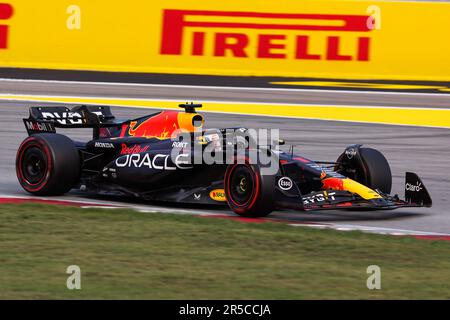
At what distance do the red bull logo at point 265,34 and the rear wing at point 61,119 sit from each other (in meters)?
11.0

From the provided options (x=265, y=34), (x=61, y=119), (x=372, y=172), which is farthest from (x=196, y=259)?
(x=265, y=34)

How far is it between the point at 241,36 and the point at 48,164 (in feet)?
40.6

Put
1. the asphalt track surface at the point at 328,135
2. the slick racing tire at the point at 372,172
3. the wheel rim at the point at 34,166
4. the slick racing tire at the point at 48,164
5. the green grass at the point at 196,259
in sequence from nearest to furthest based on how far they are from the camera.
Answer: the green grass at the point at 196,259, the asphalt track surface at the point at 328,135, the slick racing tire at the point at 372,172, the slick racing tire at the point at 48,164, the wheel rim at the point at 34,166

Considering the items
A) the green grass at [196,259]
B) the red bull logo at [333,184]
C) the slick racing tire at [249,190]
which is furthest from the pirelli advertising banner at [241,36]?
the green grass at [196,259]

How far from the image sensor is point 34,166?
38.7 feet

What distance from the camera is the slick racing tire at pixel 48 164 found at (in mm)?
11438

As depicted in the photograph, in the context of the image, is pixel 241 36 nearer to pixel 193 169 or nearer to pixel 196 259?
pixel 193 169

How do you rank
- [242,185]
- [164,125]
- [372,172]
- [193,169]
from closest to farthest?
1. [242,185]
2. [193,169]
3. [372,172]
4. [164,125]

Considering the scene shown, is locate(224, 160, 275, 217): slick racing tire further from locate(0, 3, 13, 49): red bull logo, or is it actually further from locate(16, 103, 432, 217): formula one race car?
locate(0, 3, 13, 49): red bull logo

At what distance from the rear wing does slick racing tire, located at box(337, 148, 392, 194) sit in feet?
9.27

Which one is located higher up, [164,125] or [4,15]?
[4,15]

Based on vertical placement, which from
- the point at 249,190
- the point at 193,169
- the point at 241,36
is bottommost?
the point at 249,190

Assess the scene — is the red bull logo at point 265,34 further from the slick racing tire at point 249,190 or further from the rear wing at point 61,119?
the slick racing tire at point 249,190

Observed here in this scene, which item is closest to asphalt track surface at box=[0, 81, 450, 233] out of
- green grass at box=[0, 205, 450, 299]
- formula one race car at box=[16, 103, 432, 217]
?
formula one race car at box=[16, 103, 432, 217]
